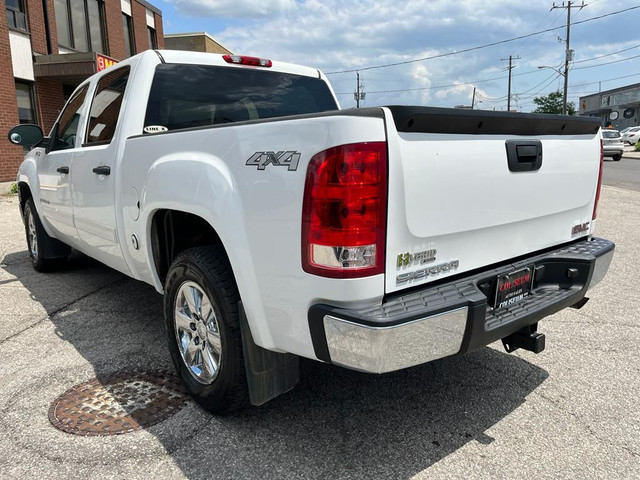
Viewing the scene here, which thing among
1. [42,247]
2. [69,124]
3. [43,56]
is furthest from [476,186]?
[43,56]

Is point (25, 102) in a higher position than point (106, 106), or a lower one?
higher

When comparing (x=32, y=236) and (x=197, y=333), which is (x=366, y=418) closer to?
(x=197, y=333)

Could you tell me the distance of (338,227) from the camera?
199cm

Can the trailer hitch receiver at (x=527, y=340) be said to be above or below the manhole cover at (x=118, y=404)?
above

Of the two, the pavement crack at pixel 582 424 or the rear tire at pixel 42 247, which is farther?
the rear tire at pixel 42 247

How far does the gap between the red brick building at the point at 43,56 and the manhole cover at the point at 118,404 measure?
1309 centimetres

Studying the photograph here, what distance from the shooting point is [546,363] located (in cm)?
349

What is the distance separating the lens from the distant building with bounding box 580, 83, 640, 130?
65.1 m

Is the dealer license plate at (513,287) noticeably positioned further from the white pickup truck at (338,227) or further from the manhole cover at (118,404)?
the manhole cover at (118,404)

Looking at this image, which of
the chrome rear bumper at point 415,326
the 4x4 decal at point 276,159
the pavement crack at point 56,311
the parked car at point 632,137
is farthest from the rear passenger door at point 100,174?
the parked car at point 632,137

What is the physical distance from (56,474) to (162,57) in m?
2.64

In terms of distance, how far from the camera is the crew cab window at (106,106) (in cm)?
369

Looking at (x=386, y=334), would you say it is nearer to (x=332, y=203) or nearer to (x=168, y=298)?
(x=332, y=203)

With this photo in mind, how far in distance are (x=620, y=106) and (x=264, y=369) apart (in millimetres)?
78555
